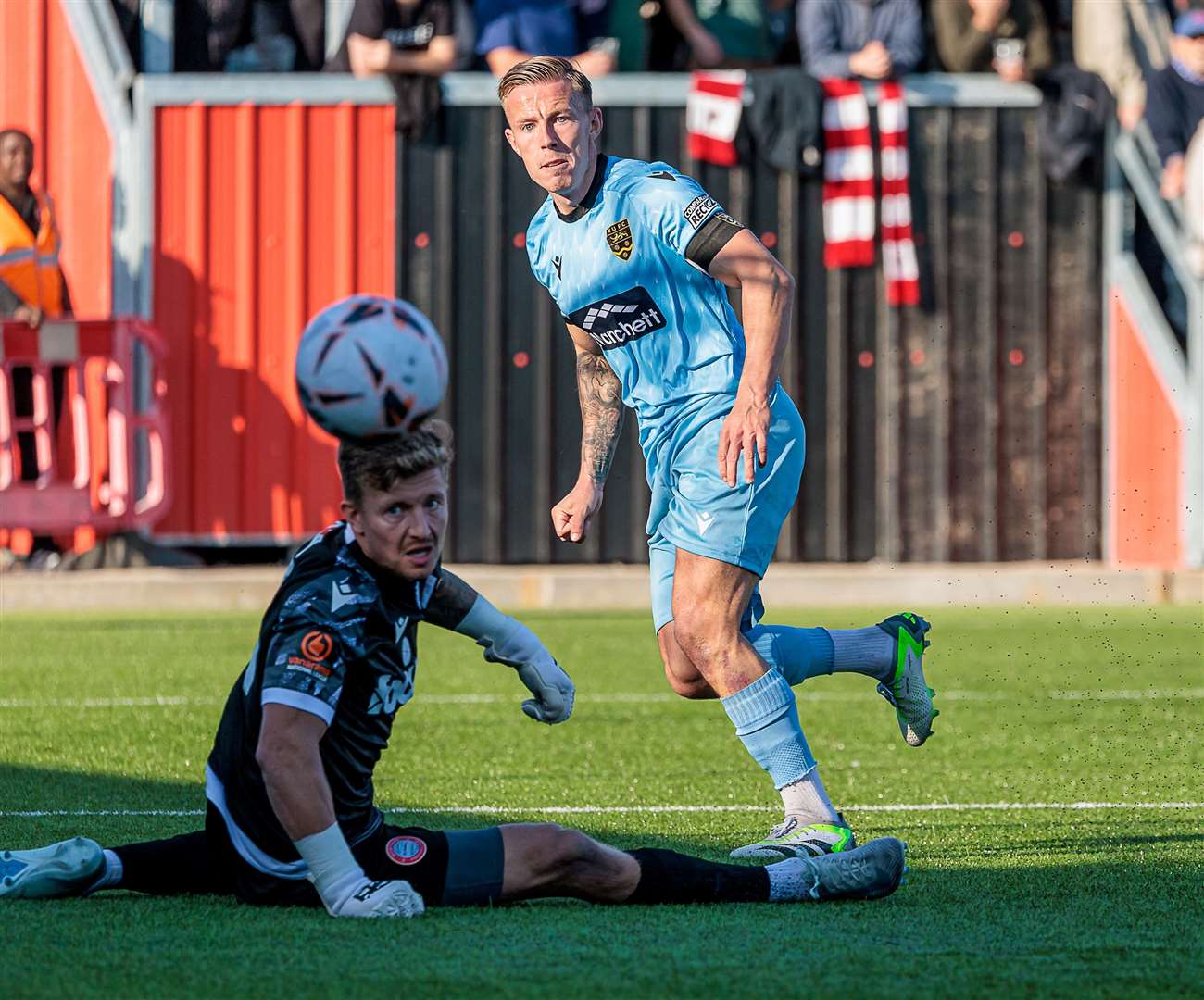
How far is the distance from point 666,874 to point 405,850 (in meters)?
0.62

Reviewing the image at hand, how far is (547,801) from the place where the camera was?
695 centimetres

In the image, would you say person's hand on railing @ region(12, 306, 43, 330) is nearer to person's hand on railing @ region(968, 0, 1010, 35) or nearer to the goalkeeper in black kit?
person's hand on railing @ region(968, 0, 1010, 35)

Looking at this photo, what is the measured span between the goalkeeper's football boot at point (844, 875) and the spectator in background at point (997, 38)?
12957 millimetres

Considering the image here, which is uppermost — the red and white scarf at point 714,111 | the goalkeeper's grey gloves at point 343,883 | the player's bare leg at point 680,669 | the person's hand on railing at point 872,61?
the person's hand on railing at point 872,61

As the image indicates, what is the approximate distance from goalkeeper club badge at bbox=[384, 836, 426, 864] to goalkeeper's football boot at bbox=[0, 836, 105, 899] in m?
0.71

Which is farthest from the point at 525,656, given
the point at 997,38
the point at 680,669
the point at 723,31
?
the point at 997,38

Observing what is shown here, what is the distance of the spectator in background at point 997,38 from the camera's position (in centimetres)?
1702

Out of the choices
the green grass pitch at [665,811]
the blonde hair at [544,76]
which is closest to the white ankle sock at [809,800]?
the green grass pitch at [665,811]

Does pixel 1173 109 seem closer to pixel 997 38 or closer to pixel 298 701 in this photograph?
pixel 997 38

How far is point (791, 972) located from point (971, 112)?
46.1 feet

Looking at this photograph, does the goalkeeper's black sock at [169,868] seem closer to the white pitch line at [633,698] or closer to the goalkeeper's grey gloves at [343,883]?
the goalkeeper's grey gloves at [343,883]

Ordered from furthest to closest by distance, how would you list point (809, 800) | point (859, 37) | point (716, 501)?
point (859, 37)
point (716, 501)
point (809, 800)

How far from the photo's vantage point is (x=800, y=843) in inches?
218

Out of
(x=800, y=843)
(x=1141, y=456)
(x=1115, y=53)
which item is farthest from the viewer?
(x=1141, y=456)
